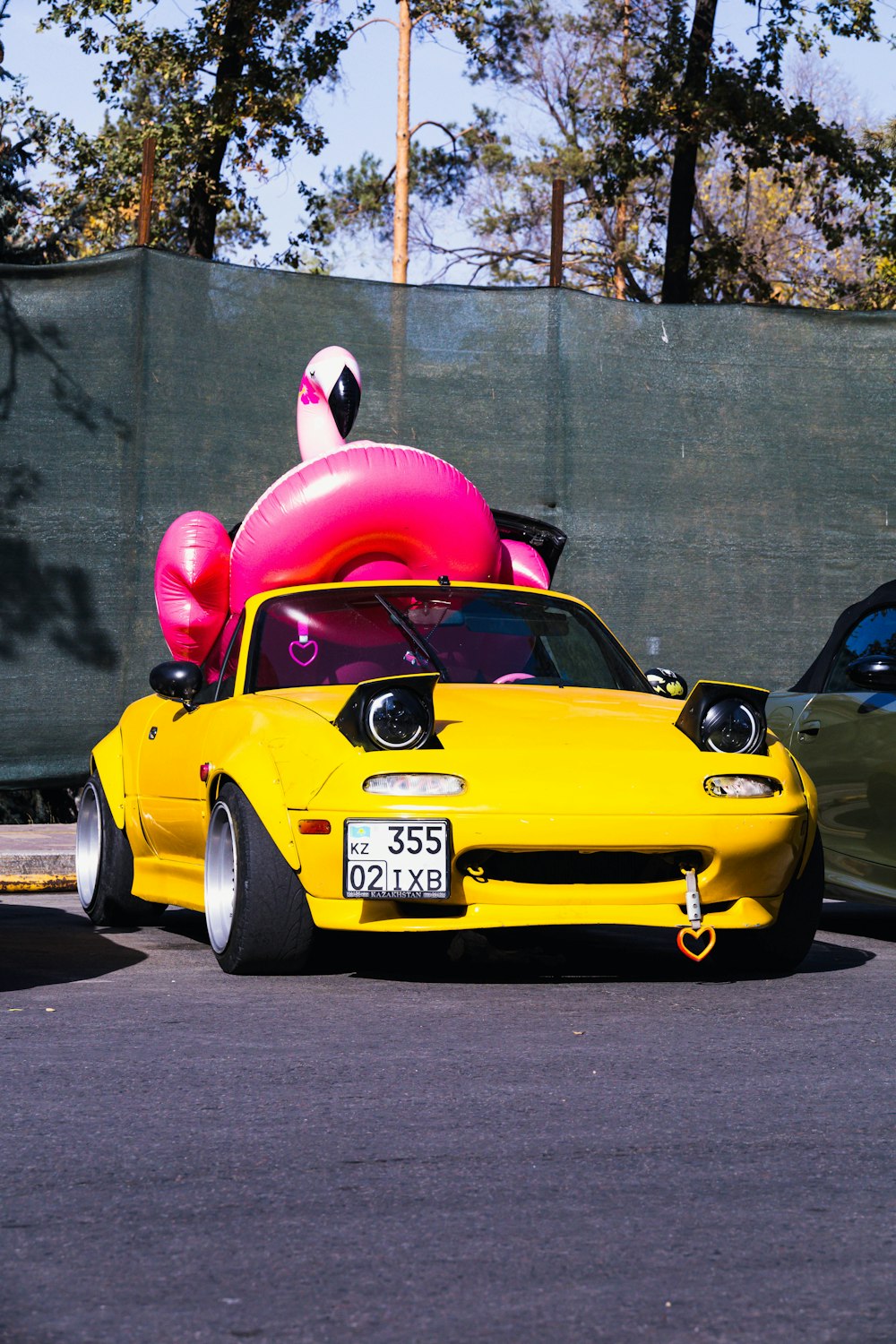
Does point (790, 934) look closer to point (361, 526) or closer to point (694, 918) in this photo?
point (694, 918)

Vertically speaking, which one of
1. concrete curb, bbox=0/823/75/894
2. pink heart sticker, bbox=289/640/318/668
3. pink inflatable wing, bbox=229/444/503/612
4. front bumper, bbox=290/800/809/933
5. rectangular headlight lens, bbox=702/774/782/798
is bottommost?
concrete curb, bbox=0/823/75/894

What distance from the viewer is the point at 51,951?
7.21 meters

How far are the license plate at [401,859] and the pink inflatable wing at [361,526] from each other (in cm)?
320

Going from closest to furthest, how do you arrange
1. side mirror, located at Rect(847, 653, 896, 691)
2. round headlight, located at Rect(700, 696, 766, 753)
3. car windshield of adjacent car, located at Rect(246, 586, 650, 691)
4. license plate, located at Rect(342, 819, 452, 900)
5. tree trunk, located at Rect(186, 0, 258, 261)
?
license plate, located at Rect(342, 819, 452, 900)
round headlight, located at Rect(700, 696, 766, 753)
car windshield of adjacent car, located at Rect(246, 586, 650, 691)
side mirror, located at Rect(847, 653, 896, 691)
tree trunk, located at Rect(186, 0, 258, 261)

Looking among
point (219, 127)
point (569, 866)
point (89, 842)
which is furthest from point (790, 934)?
point (219, 127)

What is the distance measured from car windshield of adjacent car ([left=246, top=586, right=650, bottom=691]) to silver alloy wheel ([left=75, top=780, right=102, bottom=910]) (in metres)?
1.45

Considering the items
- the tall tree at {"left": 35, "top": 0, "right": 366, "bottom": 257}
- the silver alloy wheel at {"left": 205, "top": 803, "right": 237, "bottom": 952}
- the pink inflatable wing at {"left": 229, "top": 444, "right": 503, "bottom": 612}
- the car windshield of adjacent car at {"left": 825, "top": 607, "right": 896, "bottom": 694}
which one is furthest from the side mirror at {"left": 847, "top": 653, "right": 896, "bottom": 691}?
the tall tree at {"left": 35, "top": 0, "right": 366, "bottom": 257}

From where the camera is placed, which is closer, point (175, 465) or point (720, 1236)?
point (720, 1236)

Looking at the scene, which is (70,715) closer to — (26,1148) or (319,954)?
(319,954)

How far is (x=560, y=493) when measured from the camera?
1160cm

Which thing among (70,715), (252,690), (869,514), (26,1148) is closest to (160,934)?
(252,690)

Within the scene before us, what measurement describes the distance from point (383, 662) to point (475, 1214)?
375 centimetres

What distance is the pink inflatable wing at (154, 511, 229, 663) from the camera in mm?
9156

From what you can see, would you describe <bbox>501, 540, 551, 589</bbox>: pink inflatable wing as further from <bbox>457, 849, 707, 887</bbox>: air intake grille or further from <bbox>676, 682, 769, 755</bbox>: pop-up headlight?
<bbox>457, 849, 707, 887</bbox>: air intake grille
